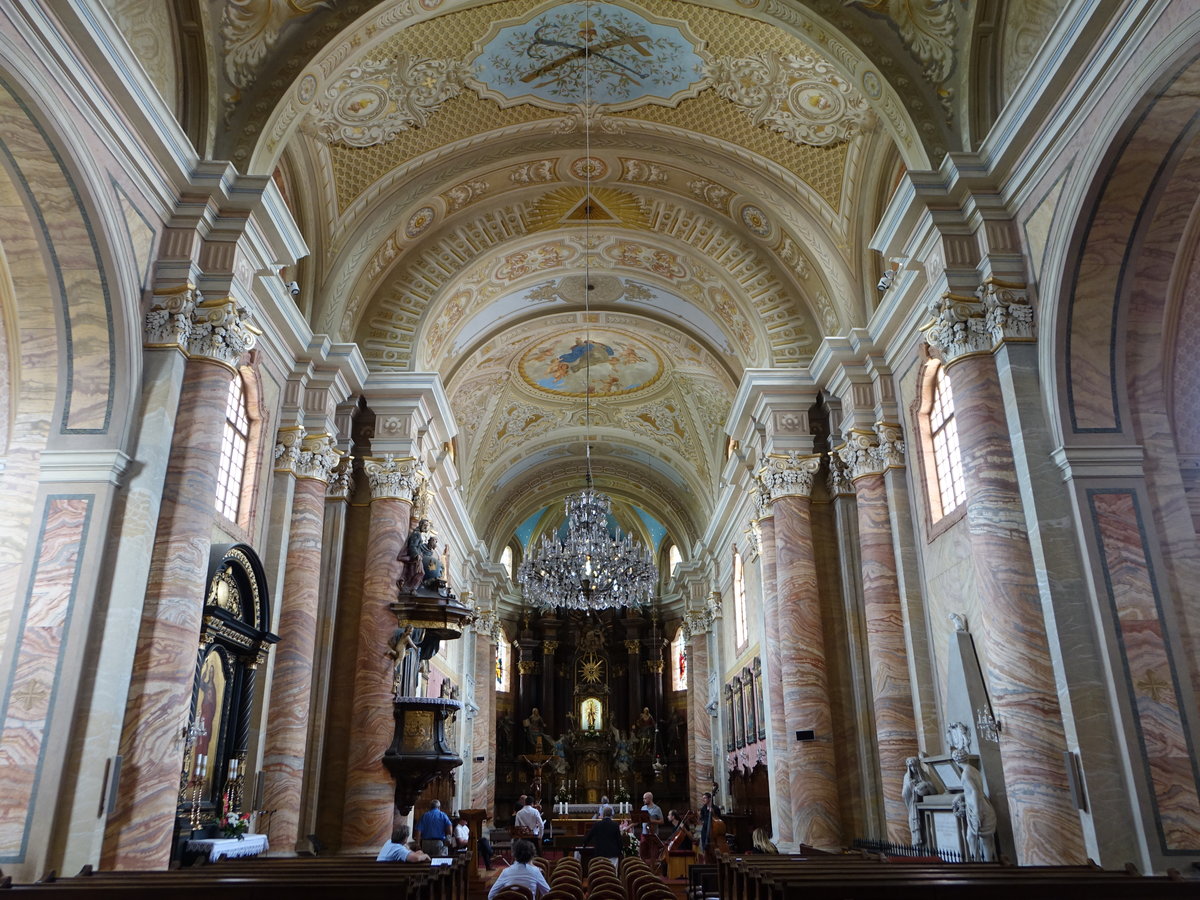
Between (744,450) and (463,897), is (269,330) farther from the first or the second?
(744,450)

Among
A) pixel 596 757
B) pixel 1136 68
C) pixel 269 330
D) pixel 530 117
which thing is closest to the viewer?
pixel 1136 68

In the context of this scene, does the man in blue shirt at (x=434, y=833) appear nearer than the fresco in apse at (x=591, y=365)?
Yes

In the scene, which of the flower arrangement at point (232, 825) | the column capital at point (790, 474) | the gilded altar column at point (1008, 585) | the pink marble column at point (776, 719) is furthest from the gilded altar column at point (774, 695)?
the flower arrangement at point (232, 825)

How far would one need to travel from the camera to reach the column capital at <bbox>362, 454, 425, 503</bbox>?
14172mm

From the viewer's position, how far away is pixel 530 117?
1374cm

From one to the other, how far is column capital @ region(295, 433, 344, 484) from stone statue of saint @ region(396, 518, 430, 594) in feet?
5.69

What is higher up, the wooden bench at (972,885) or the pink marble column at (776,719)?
the pink marble column at (776,719)

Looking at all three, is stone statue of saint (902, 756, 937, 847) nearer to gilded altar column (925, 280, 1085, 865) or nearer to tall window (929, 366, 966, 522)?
gilded altar column (925, 280, 1085, 865)

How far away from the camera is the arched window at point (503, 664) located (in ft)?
102

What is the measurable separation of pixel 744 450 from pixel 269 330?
28.4ft

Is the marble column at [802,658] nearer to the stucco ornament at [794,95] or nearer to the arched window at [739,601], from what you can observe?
the stucco ornament at [794,95]

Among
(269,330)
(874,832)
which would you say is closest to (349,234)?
(269,330)

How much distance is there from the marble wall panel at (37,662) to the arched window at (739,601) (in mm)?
14639

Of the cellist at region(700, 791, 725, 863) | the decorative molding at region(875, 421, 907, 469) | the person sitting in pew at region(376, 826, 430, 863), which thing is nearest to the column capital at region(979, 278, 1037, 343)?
the decorative molding at region(875, 421, 907, 469)
